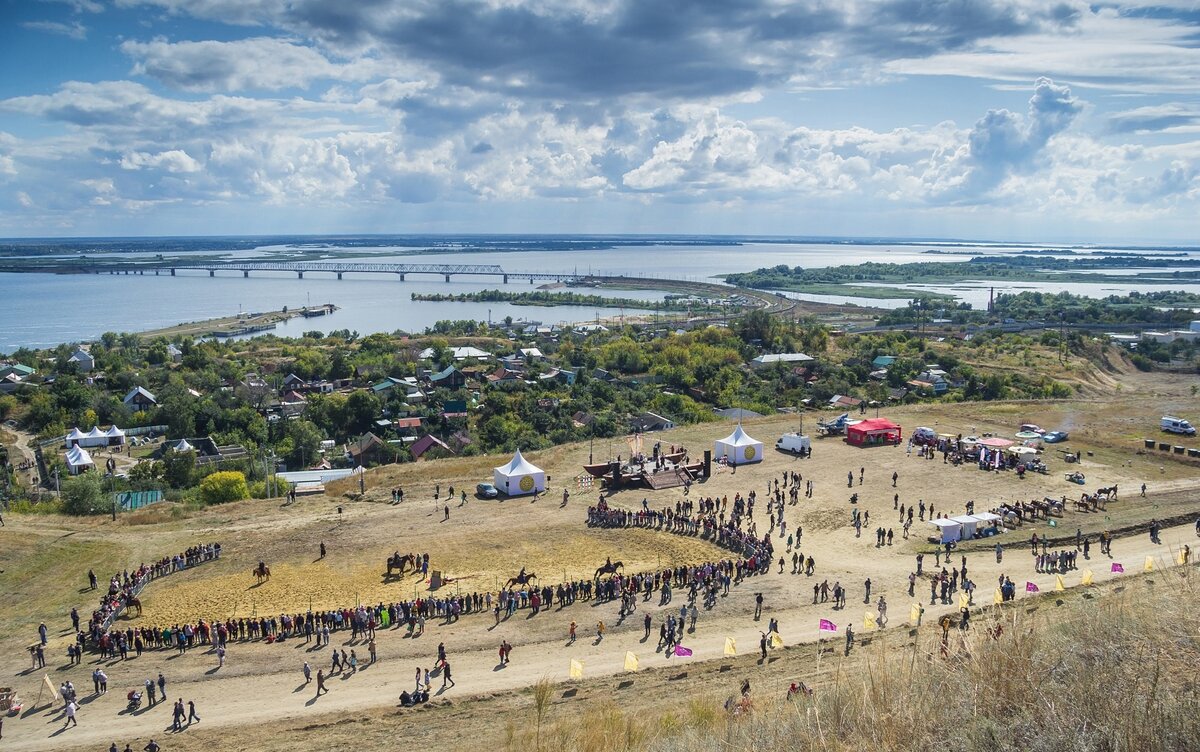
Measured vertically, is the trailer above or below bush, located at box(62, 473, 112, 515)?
below

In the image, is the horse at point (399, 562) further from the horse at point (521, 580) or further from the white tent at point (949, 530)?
the white tent at point (949, 530)

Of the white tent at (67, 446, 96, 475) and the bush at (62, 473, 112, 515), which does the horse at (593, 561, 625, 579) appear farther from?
the white tent at (67, 446, 96, 475)

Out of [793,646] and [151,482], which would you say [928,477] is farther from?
[151,482]

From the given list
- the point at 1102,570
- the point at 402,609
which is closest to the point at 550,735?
the point at 402,609

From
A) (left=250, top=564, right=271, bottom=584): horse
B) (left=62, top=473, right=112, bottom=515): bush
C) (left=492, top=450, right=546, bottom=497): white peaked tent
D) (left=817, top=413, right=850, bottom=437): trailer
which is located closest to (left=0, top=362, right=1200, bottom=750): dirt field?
(left=250, top=564, right=271, bottom=584): horse

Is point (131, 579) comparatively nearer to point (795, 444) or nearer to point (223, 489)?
point (223, 489)

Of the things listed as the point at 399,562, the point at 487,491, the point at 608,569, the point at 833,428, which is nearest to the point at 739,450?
the point at 833,428
